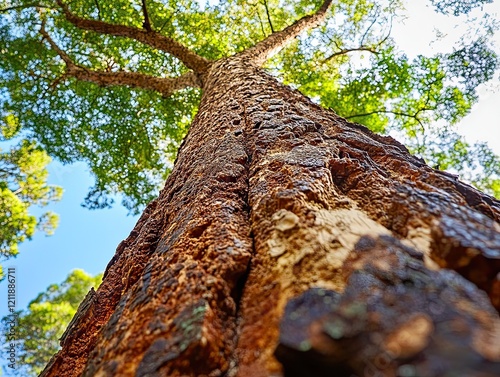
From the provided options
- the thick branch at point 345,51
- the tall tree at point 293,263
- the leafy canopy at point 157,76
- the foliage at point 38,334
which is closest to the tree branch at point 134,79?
the leafy canopy at point 157,76

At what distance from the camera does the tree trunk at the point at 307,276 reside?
0.60 meters

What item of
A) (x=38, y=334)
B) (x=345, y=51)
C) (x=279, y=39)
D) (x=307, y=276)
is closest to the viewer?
(x=307, y=276)

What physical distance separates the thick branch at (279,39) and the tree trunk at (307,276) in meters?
3.01

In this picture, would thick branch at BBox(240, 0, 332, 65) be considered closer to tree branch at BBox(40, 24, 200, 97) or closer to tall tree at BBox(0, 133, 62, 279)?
tree branch at BBox(40, 24, 200, 97)

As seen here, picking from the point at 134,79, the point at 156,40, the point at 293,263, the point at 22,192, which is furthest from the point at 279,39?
the point at 22,192

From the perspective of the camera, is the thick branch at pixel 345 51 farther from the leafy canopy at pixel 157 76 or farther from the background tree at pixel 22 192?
the background tree at pixel 22 192

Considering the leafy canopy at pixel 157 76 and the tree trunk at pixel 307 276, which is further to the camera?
the leafy canopy at pixel 157 76

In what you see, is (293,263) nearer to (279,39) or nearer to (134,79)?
(279,39)

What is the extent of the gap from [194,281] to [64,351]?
80cm

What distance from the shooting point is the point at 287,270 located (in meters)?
0.83

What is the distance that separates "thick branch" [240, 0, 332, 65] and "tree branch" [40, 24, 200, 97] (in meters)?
1.13

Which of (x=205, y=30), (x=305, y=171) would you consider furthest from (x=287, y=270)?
(x=205, y=30)

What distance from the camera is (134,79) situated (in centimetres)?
598

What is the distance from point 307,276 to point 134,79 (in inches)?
236
